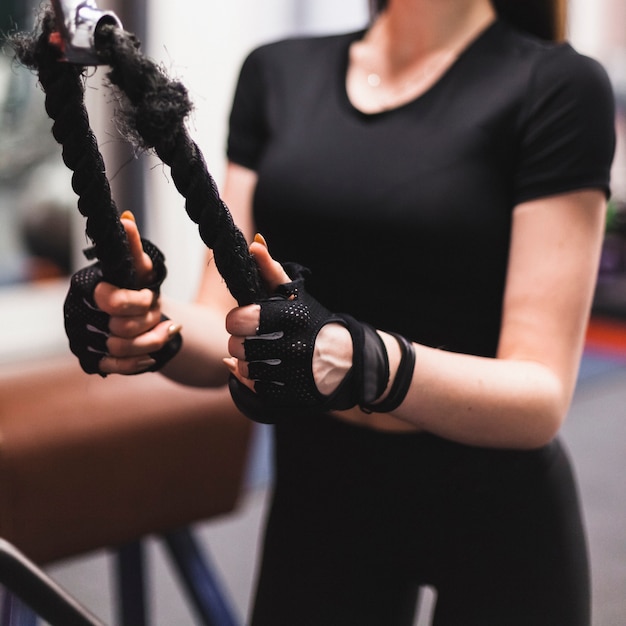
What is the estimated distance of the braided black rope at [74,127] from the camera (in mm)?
539

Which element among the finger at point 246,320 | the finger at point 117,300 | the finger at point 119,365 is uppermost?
the finger at point 246,320

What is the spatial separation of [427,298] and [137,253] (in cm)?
28

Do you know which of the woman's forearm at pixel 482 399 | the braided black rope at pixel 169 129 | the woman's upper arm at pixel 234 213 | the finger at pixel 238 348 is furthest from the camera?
the woman's upper arm at pixel 234 213

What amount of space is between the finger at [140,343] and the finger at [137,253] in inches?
1.7

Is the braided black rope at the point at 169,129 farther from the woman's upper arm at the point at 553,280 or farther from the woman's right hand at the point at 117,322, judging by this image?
the woman's upper arm at the point at 553,280

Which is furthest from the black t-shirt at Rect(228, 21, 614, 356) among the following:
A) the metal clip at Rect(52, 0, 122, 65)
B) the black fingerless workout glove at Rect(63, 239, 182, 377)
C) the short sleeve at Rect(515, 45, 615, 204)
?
the metal clip at Rect(52, 0, 122, 65)

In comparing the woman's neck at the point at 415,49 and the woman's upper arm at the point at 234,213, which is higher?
the woman's neck at the point at 415,49

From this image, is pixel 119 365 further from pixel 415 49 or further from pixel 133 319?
pixel 415 49

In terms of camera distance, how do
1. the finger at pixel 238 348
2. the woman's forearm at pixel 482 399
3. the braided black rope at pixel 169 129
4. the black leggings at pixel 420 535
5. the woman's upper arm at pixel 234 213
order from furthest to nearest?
1. the woman's upper arm at pixel 234 213
2. the black leggings at pixel 420 535
3. the woman's forearm at pixel 482 399
4. the finger at pixel 238 348
5. the braided black rope at pixel 169 129

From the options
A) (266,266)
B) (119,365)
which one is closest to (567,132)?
(266,266)

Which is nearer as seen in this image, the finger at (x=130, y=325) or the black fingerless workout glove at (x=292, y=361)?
the black fingerless workout glove at (x=292, y=361)

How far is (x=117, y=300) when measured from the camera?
0.70m

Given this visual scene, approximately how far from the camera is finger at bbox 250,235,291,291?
1.93 feet

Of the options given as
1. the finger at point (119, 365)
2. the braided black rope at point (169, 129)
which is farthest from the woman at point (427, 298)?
the braided black rope at point (169, 129)
